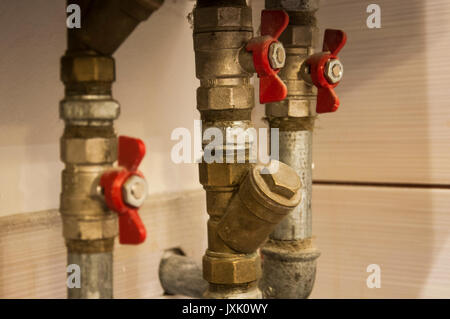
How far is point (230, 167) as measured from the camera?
0.54m

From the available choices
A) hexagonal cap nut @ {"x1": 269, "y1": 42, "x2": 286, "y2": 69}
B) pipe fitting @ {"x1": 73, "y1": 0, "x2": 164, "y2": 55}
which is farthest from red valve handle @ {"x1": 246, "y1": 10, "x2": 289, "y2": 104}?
pipe fitting @ {"x1": 73, "y1": 0, "x2": 164, "y2": 55}

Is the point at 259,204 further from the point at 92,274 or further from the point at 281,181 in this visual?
the point at 92,274

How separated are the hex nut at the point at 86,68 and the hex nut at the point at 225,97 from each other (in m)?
0.10

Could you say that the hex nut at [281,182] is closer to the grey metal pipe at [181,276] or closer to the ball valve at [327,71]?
the ball valve at [327,71]

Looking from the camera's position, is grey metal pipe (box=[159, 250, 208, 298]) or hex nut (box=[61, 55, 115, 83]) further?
grey metal pipe (box=[159, 250, 208, 298])

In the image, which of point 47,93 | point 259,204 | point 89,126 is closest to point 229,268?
point 259,204

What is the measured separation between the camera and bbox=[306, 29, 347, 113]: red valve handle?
60cm

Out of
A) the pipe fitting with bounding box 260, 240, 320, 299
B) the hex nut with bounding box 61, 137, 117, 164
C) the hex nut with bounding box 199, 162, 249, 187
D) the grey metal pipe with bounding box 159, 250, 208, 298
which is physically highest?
the hex nut with bounding box 61, 137, 117, 164

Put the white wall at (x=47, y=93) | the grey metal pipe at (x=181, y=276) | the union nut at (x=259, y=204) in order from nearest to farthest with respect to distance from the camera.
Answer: the union nut at (x=259, y=204) < the white wall at (x=47, y=93) < the grey metal pipe at (x=181, y=276)

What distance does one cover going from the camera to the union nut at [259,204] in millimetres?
506

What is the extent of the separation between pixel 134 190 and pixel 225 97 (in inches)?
4.8

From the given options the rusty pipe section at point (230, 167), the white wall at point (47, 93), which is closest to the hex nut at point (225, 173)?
the rusty pipe section at point (230, 167)

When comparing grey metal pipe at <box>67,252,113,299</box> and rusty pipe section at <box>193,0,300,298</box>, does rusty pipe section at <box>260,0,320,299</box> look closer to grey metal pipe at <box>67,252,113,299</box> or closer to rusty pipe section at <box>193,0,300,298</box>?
rusty pipe section at <box>193,0,300,298</box>

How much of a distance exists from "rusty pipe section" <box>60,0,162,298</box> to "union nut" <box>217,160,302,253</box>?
114 millimetres
